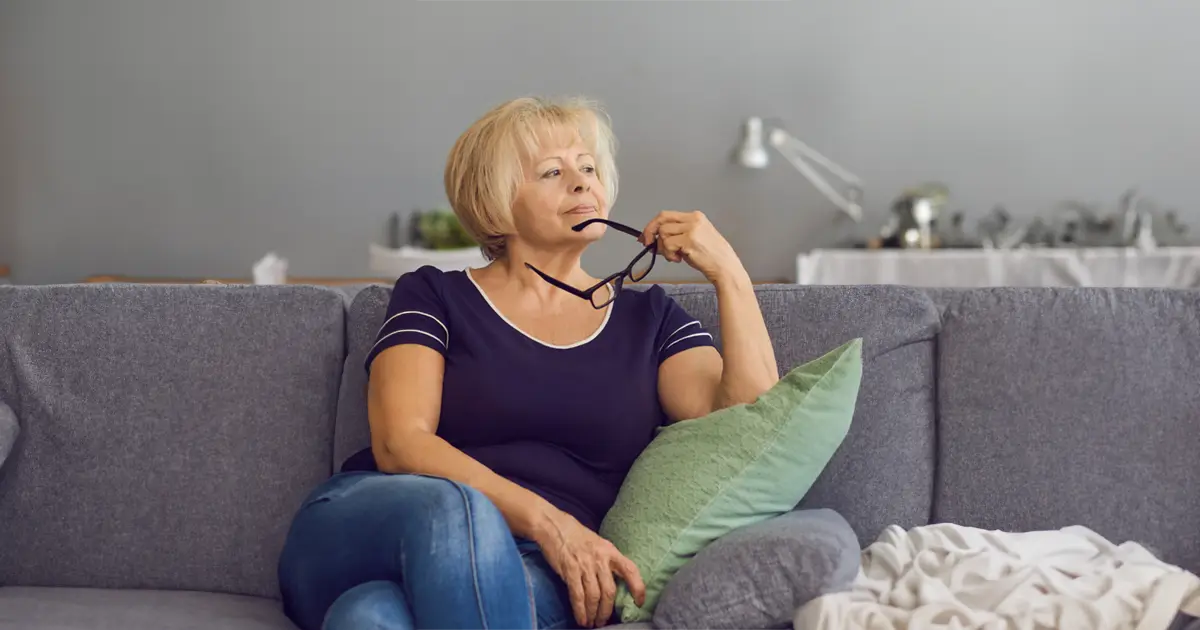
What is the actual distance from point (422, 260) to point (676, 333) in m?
2.14

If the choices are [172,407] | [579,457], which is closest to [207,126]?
[172,407]

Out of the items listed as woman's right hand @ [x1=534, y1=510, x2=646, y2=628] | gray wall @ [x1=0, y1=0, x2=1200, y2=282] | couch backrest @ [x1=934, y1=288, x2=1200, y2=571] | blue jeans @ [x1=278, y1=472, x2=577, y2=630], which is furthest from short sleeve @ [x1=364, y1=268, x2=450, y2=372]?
gray wall @ [x1=0, y1=0, x2=1200, y2=282]

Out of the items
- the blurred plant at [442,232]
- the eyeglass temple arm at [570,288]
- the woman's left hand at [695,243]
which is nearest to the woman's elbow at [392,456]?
the eyeglass temple arm at [570,288]

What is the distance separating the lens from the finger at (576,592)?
1.40 meters

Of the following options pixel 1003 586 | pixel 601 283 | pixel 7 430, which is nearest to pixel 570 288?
pixel 601 283

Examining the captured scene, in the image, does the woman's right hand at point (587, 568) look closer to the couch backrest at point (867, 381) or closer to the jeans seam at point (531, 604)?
the jeans seam at point (531, 604)

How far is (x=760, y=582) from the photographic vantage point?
4.48 ft

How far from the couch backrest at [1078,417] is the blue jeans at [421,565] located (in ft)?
2.21

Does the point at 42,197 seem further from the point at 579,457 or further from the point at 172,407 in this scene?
the point at 579,457

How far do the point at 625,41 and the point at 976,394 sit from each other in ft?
9.58

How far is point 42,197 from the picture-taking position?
15.2ft

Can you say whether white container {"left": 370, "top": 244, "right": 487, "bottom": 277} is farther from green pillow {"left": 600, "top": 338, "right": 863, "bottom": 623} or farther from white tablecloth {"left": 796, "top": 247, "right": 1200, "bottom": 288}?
green pillow {"left": 600, "top": 338, "right": 863, "bottom": 623}

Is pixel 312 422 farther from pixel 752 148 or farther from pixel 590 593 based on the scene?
pixel 752 148

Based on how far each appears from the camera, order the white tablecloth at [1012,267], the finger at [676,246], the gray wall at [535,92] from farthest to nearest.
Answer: the gray wall at [535,92], the white tablecloth at [1012,267], the finger at [676,246]
